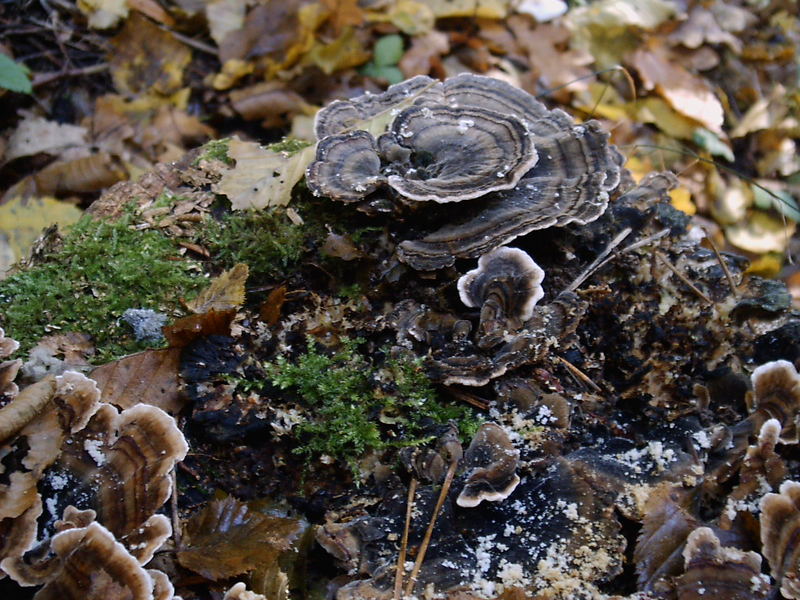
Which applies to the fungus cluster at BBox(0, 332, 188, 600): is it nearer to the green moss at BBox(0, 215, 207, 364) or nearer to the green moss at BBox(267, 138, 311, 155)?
the green moss at BBox(0, 215, 207, 364)

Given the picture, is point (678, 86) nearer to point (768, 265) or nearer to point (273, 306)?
point (768, 265)

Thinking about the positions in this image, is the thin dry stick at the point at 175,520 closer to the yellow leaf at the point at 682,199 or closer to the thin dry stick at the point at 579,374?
the thin dry stick at the point at 579,374

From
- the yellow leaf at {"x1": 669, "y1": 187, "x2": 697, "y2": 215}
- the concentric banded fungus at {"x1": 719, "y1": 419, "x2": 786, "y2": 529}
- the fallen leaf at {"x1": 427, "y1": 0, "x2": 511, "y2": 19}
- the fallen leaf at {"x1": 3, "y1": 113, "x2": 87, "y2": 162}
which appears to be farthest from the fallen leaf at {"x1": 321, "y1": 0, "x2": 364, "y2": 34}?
the concentric banded fungus at {"x1": 719, "y1": 419, "x2": 786, "y2": 529}

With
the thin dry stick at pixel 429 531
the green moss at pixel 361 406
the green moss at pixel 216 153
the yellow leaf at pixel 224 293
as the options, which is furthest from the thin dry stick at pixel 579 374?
the green moss at pixel 216 153

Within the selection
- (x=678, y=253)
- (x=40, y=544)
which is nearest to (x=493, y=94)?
(x=678, y=253)

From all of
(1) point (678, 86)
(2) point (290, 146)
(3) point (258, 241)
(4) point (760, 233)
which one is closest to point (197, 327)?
(3) point (258, 241)

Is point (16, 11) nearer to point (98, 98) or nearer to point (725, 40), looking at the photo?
point (98, 98)
